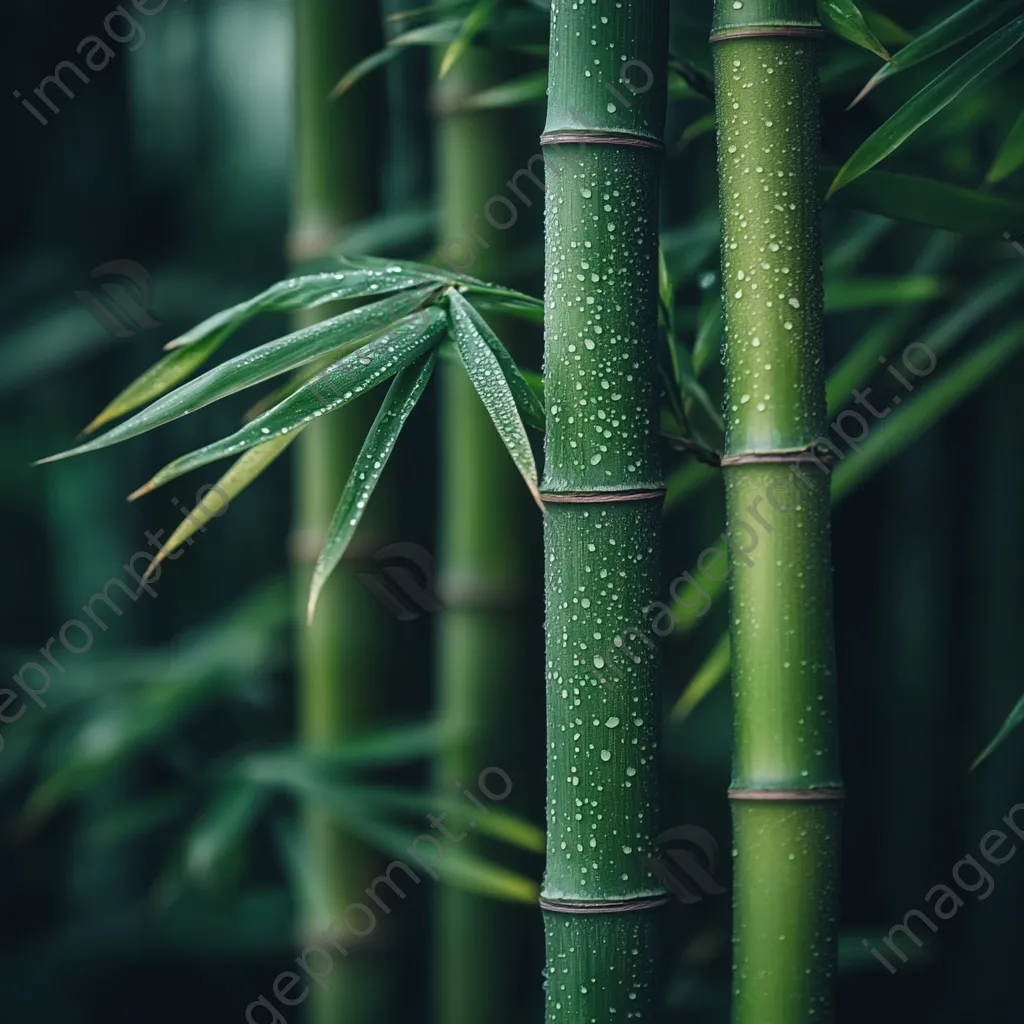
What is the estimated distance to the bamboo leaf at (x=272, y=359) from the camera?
1.86 feet

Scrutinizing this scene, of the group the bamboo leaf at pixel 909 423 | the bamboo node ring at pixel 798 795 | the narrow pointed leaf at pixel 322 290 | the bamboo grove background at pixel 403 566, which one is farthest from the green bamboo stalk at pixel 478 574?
the bamboo node ring at pixel 798 795

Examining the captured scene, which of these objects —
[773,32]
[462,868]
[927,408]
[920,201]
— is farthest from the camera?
[462,868]

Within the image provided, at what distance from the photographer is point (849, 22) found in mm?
578

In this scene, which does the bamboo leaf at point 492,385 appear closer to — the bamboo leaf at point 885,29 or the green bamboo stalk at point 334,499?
the bamboo leaf at point 885,29

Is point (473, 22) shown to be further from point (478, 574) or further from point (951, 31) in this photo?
point (478, 574)

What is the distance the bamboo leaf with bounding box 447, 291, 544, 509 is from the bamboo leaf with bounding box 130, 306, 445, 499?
0.08 ft

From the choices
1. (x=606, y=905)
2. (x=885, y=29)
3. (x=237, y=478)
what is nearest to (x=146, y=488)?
(x=237, y=478)

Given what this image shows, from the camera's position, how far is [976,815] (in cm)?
132

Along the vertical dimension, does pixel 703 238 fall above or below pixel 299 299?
above

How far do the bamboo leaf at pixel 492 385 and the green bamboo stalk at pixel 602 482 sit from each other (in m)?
0.02

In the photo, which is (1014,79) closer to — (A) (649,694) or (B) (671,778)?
(A) (649,694)

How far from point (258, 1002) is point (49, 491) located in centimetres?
78

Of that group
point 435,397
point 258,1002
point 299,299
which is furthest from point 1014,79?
point 258,1002

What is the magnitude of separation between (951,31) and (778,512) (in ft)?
0.86
